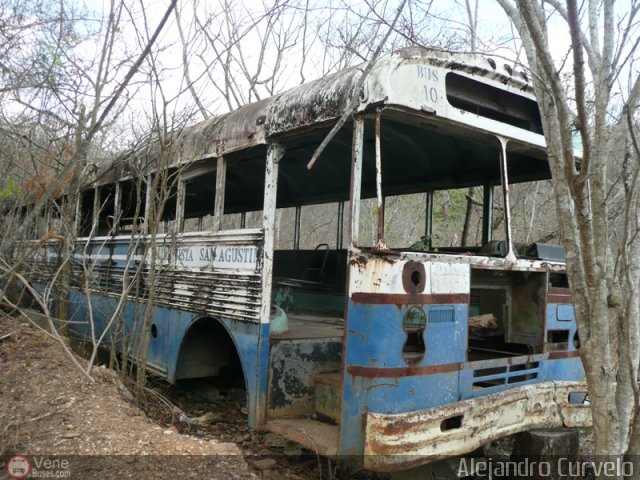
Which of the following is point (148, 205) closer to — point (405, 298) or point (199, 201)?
point (199, 201)

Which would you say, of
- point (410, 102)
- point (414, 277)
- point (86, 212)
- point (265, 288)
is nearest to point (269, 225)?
point (265, 288)

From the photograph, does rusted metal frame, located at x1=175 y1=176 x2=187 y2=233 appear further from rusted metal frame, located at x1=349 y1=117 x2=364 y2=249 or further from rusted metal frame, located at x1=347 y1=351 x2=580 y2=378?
rusted metal frame, located at x1=347 y1=351 x2=580 y2=378

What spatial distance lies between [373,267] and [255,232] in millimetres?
1032

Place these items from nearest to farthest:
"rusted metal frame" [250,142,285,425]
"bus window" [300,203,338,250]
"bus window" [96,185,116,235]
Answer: "rusted metal frame" [250,142,285,425] < "bus window" [96,185,116,235] < "bus window" [300,203,338,250]

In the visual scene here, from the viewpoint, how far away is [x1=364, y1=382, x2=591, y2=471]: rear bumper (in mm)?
2863

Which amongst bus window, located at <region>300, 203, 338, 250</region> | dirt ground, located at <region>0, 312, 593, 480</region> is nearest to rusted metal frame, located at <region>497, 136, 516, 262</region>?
dirt ground, located at <region>0, 312, 593, 480</region>

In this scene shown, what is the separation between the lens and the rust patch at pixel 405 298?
2.99 meters

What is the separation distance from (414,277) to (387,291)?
0.23m

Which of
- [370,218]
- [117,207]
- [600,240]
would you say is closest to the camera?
[600,240]

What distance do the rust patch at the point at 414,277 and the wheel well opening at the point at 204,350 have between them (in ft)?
6.27

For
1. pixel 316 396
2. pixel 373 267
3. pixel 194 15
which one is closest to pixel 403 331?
pixel 373 267

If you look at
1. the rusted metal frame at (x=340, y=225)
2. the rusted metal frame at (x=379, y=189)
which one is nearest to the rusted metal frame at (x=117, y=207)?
the rusted metal frame at (x=340, y=225)

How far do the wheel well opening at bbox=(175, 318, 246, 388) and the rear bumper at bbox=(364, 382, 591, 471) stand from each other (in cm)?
198

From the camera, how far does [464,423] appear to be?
3.19 m
